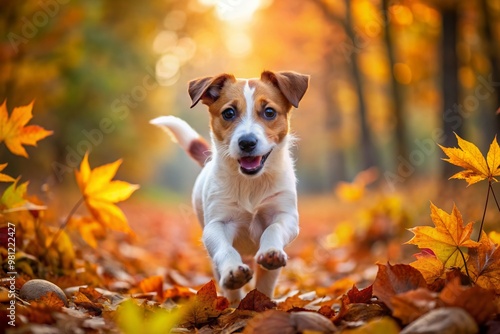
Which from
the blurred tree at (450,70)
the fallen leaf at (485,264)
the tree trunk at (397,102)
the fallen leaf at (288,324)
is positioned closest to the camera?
the fallen leaf at (288,324)

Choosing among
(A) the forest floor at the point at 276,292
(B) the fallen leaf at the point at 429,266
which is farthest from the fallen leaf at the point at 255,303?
(B) the fallen leaf at the point at 429,266

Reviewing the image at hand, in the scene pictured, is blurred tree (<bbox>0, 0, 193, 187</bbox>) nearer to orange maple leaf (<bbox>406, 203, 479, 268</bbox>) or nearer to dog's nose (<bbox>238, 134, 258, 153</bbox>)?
dog's nose (<bbox>238, 134, 258, 153</bbox>)

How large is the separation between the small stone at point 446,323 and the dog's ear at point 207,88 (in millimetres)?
2428

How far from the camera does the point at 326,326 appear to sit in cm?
236

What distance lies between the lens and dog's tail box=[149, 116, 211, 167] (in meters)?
5.09

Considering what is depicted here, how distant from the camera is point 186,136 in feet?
16.8

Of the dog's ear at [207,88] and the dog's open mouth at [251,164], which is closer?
the dog's open mouth at [251,164]

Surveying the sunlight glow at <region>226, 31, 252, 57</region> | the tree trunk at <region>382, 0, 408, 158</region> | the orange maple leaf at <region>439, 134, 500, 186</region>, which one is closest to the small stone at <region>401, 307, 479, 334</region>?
the orange maple leaf at <region>439, 134, 500, 186</region>

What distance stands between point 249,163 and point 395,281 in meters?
1.47

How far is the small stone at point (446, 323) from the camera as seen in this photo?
2.02 meters

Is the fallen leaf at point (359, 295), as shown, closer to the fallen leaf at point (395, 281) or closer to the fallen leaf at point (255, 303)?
the fallen leaf at point (395, 281)

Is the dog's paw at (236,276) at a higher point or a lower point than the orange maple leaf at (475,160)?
lower

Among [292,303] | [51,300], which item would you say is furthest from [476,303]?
[51,300]

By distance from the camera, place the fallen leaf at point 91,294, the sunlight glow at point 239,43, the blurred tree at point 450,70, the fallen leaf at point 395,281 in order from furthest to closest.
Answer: the sunlight glow at point 239,43 → the blurred tree at point 450,70 → the fallen leaf at point 91,294 → the fallen leaf at point 395,281
